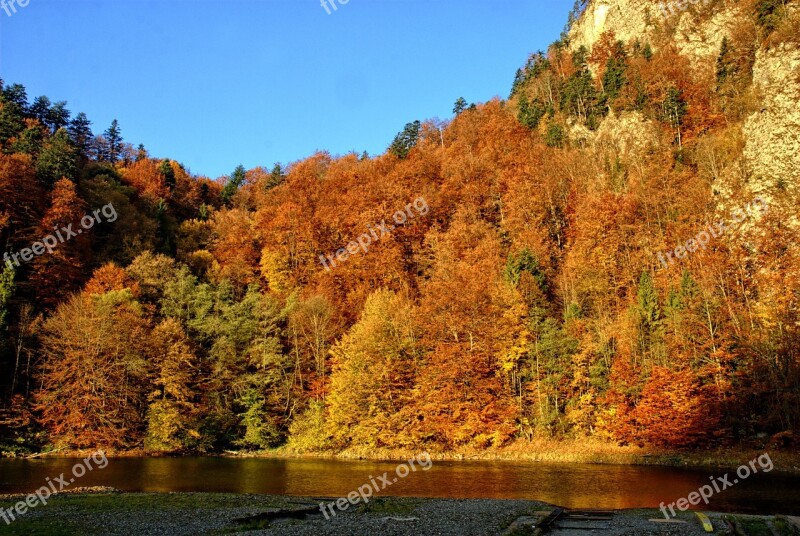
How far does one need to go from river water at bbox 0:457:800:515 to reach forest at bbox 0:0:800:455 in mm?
9301

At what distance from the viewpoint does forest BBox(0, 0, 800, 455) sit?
54.3m

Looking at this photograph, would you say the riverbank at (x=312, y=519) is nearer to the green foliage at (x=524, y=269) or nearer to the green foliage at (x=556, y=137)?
the green foliage at (x=524, y=269)

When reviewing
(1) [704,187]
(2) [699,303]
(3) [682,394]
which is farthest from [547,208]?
(3) [682,394]

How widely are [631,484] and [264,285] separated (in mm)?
68756

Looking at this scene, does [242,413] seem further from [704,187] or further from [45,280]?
[704,187]

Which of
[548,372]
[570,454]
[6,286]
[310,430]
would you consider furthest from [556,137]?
[6,286]

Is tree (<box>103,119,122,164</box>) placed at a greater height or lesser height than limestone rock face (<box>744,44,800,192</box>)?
greater

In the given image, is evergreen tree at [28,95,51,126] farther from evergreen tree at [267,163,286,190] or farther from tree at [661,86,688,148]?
tree at [661,86,688,148]

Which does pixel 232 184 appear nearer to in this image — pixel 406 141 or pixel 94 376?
pixel 406 141

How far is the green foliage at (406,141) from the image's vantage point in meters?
119

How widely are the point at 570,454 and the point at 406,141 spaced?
88.1 metres

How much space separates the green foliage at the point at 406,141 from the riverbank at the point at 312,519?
9567cm

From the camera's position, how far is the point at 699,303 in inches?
2146

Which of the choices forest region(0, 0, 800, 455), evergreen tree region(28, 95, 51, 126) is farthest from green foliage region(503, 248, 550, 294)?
evergreen tree region(28, 95, 51, 126)
